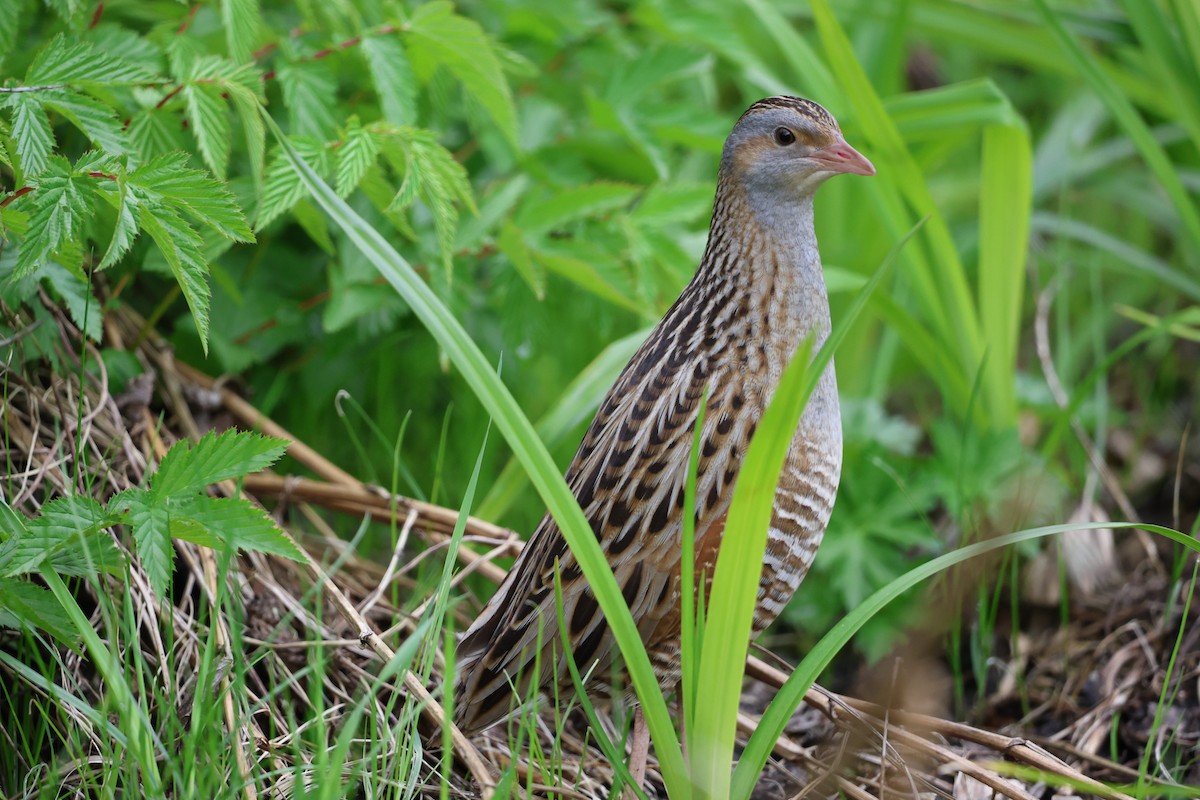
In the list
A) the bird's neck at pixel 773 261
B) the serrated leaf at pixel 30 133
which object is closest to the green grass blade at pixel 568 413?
the bird's neck at pixel 773 261

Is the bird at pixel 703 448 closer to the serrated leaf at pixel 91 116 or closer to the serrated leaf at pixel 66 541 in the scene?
the serrated leaf at pixel 66 541

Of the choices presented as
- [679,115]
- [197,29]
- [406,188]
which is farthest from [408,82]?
[679,115]

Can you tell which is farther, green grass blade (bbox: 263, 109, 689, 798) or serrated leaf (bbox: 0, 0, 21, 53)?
serrated leaf (bbox: 0, 0, 21, 53)

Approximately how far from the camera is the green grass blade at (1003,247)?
3.01m

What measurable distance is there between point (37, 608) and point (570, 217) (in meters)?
1.43

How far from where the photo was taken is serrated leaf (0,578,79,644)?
73.7 inches

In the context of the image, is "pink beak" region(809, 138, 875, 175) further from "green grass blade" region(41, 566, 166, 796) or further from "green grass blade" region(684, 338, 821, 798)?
"green grass blade" region(41, 566, 166, 796)

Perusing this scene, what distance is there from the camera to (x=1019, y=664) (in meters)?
2.72

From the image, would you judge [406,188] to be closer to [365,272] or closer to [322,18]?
[365,272]

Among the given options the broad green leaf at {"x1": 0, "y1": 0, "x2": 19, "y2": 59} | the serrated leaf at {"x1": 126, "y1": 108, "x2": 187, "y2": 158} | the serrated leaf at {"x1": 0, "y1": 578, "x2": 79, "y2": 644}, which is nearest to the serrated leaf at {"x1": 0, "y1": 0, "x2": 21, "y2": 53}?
the broad green leaf at {"x1": 0, "y1": 0, "x2": 19, "y2": 59}

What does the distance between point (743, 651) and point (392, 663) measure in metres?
0.52

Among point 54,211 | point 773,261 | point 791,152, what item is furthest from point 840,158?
point 54,211

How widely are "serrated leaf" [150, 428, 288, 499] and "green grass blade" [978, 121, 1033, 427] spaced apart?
1891 mm

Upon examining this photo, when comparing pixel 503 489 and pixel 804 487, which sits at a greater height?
pixel 804 487
